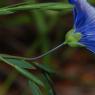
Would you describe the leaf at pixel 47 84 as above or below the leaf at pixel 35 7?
below

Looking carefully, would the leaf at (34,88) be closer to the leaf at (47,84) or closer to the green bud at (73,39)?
the leaf at (47,84)

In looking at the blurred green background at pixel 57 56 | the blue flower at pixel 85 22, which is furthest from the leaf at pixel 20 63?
the blurred green background at pixel 57 56

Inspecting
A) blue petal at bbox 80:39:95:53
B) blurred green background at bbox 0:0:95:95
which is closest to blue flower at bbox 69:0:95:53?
blue petal at bbox 80:39:95:53

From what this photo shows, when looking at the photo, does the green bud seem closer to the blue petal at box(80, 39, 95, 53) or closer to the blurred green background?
the blue petal at box(80, 39, 95, 53)

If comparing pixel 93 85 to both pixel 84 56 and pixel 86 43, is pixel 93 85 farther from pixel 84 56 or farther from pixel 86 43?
pixel 86 43

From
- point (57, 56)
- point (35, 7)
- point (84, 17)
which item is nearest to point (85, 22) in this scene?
point (84, 17)

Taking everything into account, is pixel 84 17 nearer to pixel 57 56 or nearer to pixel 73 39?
pixel 73 39

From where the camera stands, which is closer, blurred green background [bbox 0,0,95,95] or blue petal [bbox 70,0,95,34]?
blue petal [bbox 70,0,95,34]
